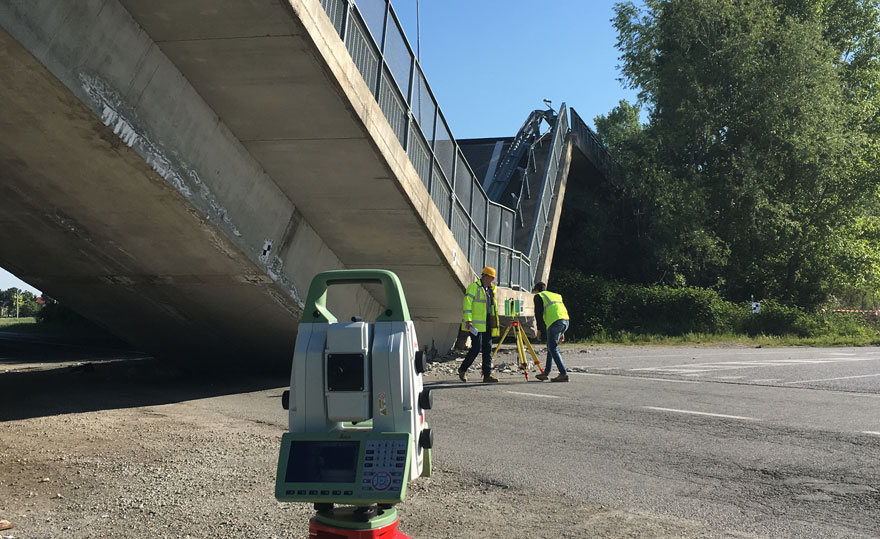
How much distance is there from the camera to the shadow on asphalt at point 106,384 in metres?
9.20

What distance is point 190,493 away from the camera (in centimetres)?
504

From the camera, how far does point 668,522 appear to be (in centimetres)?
445

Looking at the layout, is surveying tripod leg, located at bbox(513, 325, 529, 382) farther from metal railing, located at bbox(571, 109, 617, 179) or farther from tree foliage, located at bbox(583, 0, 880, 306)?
tree foliage, located at bbox(583, 0, 880, 306)

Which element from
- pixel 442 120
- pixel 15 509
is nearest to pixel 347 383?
pixel 15 509

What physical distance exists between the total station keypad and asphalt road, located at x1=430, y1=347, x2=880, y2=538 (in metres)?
2.24

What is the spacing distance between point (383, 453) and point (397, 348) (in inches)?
16.2

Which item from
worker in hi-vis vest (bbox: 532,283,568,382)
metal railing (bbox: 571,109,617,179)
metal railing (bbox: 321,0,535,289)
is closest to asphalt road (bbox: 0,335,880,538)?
worker in hi-vis vest (bbox: 532,283,568,382)

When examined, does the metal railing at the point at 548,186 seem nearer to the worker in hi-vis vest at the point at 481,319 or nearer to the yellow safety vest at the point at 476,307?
the worker in hi-vis vest at the point at 481,319

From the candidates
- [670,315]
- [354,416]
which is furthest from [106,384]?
[670,315]

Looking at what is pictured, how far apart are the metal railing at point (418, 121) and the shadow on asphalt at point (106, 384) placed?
13.8 feet

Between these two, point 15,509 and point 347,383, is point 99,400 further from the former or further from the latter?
point 347,383

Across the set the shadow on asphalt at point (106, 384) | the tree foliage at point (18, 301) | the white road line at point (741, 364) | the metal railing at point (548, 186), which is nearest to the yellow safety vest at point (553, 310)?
the white road line at point (741, 364)

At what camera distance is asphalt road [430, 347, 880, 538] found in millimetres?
4781

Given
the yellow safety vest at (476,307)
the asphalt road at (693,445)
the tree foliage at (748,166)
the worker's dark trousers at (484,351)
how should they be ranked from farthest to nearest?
the tree foliage at (748,166)
the yellow safety vest at (476,307)
the worker's dark trousers at (484,351)
the asphalt road at (693,445)
